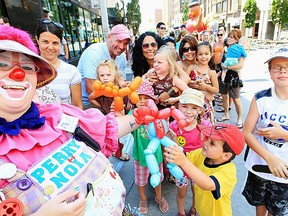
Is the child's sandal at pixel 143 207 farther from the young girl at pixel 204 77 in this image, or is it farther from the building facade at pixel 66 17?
the building facade at pixel 66 17

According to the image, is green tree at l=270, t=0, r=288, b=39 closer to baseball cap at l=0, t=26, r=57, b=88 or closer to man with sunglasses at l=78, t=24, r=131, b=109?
man with sunglasses at l=78, t=24, r=131, b=109

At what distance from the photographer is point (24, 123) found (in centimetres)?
89

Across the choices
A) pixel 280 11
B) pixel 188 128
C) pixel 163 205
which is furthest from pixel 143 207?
pixel 280 11

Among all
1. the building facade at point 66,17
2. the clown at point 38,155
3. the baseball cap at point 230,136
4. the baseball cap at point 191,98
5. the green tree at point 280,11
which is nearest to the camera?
the clown at point 38,155

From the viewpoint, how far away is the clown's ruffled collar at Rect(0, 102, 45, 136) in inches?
33.4

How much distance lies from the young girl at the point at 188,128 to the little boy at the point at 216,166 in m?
0.35

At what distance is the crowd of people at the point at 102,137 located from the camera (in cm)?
83

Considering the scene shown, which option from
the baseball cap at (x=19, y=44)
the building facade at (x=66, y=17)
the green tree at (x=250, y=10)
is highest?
the green tree at (x=250, y=10)

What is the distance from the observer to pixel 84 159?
0.96 m

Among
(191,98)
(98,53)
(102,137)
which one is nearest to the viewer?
(102,137)

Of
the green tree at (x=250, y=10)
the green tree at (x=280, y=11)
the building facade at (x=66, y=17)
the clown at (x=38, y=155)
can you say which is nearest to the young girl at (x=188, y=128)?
the clown at (x=38, y=155)

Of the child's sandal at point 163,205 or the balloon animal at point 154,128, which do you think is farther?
the child's sandal at point 163,205

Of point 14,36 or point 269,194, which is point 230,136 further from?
point 14,36

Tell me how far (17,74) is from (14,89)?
6cm
